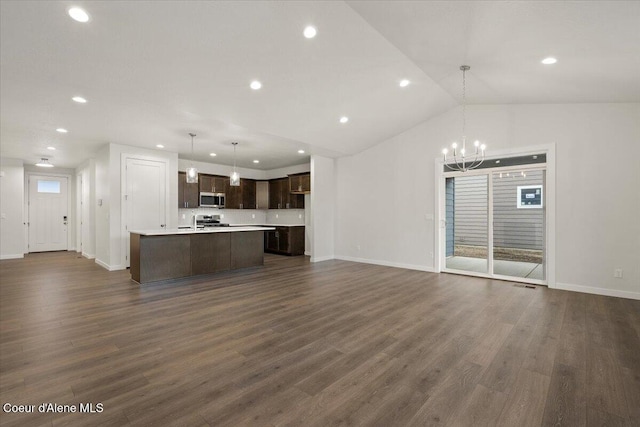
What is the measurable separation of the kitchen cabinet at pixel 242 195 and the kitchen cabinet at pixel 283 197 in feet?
2.23

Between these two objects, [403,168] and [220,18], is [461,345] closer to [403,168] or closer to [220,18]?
[220,18]

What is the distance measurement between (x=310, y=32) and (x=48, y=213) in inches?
429

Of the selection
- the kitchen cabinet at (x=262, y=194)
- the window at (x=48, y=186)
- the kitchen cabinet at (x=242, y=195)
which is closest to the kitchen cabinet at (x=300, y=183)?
the kitchen cabinet at (x=262, y=194)

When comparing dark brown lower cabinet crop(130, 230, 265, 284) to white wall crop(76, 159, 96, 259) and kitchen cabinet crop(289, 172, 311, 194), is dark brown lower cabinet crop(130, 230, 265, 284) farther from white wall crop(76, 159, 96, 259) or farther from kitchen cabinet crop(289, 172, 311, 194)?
white wall crop(76, 159, 96, 259)

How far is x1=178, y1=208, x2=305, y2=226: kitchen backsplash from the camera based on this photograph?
8.53 meters

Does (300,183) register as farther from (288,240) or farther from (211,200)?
(211,200)

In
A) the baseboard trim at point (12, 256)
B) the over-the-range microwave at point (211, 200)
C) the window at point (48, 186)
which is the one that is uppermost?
the window at point (48, 186)

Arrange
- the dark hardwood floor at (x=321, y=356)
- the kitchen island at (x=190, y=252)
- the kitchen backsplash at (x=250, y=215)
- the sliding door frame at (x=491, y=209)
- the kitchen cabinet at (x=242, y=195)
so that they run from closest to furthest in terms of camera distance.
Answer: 1. the dark hardwood floor at (x=321, y=356)
2. the sliding door frame at (x=491, y=209)
3. the kitchen island at (x=190, y=252)
4. the kitchen backsplash at (x=250, y=215)
5. the kitchen cabinet at (x=242, y=195)

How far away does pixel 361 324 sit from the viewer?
3258 mm

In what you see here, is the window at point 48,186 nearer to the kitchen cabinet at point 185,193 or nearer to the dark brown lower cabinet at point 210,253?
the kitchen cabinet at point 185,193

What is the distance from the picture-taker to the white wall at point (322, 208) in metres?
7.49

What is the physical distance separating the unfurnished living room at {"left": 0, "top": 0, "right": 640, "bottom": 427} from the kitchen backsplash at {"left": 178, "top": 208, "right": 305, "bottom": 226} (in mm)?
1487

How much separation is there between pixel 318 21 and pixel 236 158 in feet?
18.5

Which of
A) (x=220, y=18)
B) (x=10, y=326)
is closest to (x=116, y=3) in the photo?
(x=220, y=18)
